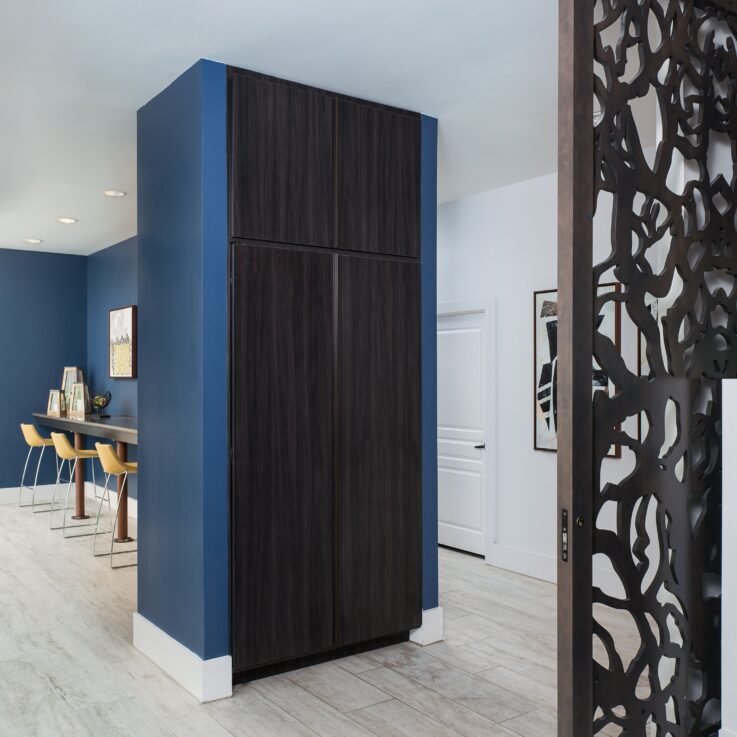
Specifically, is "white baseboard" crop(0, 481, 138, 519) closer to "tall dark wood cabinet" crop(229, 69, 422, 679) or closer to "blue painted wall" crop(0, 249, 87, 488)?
"blue painted wall" crop(0, 249, 87, 488)

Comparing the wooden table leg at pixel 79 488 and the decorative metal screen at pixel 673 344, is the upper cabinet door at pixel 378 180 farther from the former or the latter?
the wooden table leg at pixel 79 488

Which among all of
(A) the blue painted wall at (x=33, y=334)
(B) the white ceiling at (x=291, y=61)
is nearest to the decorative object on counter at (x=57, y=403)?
(A) the blue painted wall at (x=33, y=334)

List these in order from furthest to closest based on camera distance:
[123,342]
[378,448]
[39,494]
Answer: [39,494], [123,342], [378,448]

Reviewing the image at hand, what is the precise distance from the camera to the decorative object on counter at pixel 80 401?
715cm

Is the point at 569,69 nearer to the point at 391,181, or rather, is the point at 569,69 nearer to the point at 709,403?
the point at 709,403

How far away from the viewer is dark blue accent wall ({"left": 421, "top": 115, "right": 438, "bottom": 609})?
12.2 ft

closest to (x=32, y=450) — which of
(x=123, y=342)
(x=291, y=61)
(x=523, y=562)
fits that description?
(x=123, y=342)

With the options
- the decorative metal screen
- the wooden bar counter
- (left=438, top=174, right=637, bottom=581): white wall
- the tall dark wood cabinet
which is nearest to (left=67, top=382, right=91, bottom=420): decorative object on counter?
the wooden bar counter

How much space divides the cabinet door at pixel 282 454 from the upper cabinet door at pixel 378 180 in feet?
0.80

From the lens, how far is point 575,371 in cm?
196

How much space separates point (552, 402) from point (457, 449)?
1053 millimetres

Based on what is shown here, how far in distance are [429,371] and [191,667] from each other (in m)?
1.70

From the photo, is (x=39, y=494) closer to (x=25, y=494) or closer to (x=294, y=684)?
(x=25, y=494)

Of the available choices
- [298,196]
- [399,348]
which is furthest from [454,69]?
[399,348]
